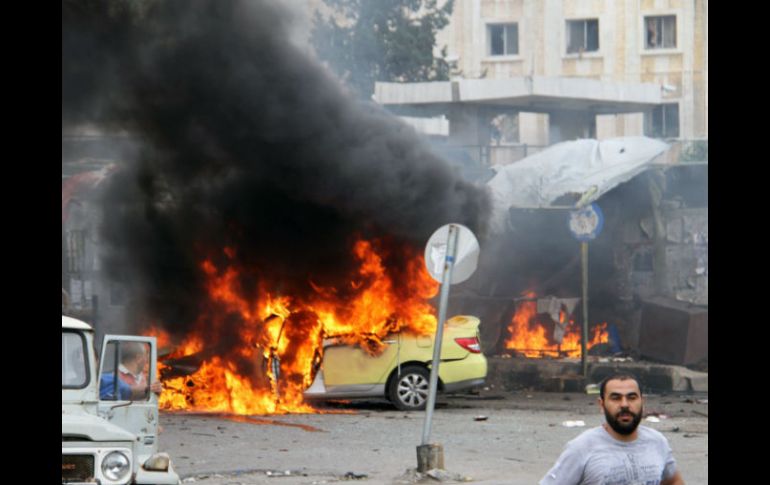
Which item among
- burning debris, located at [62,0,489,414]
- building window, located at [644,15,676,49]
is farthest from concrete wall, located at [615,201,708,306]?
building window, located at [644,15,676,49]

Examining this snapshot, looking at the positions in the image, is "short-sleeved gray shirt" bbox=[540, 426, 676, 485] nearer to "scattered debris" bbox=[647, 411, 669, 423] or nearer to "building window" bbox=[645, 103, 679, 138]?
"scattered debris" bbox=[647, 411, 669, 423]

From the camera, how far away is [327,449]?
13.5 meters

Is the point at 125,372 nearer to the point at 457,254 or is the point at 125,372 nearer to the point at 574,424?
the point at 457,254

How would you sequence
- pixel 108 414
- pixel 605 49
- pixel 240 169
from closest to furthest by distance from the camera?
pixel 108 414
pixel 240 169
pixel 605 49

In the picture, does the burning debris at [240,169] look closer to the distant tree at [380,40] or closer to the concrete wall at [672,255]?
the concrete wall at [672,255]

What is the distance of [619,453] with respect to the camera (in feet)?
17.9

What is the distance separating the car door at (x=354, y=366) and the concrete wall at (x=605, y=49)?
108 feet

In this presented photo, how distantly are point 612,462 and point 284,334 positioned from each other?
12884 millimetres

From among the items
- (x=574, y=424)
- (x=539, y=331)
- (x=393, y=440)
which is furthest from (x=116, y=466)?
(x=539, y=331)

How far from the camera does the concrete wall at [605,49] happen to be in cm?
4872

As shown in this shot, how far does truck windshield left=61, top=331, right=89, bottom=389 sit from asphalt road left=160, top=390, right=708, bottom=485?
9.69 ft

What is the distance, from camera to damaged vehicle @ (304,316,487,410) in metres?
16.8
